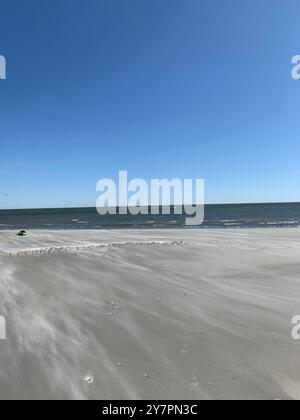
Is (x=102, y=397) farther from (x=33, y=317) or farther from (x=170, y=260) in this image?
(x=170, y=260)

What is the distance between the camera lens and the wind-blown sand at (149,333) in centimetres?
399

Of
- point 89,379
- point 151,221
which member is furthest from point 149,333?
point 151,221

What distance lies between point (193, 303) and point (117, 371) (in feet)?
10.1

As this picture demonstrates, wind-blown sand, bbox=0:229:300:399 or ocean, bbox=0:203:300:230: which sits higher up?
wind-blown sand, bbox=0:229:300:399

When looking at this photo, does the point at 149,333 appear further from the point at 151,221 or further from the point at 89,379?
the point at 151,221

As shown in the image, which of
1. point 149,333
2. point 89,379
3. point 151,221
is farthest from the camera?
point 151,221

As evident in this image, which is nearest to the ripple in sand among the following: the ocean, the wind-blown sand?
the wind-blown sand

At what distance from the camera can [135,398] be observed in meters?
3.79

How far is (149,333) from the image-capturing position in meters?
5.57

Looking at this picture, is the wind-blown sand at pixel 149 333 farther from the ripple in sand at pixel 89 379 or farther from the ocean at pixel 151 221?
the ocean at pixel 151 221

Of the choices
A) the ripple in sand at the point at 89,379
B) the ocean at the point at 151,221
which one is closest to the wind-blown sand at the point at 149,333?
the ripple in sand at the point at 89,379

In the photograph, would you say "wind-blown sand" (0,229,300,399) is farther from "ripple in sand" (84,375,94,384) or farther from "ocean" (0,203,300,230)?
"ocean" (0,203,300,230)

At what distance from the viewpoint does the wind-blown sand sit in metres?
3.99

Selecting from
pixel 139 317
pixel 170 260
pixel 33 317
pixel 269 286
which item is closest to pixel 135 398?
pixel 139 317
